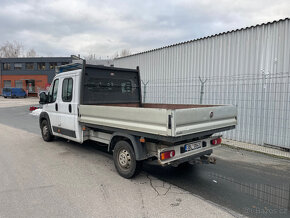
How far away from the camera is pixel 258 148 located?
674 cm

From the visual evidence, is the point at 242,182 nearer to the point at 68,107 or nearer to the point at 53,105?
the point at 68,107

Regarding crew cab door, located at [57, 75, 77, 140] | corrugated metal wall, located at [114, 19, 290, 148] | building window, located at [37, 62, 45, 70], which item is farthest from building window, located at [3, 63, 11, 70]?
crew cab door, located at [57, 75, 77, 140]

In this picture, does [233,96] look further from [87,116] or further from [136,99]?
[87,116]

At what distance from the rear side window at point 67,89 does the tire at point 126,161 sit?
2.15 metres

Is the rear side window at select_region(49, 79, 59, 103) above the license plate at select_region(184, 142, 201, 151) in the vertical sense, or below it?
above

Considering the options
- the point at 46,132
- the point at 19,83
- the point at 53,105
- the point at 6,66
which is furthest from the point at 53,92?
the point at 6,66

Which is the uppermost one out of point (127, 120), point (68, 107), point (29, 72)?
point (29, 72)

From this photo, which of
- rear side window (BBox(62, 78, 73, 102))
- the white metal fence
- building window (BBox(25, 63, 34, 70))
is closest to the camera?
rear side window (BBox(62, 78, 73, 102))

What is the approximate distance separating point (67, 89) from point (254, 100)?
6077 millimetres

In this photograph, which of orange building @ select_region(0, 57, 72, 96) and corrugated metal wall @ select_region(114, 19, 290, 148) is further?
orange building @ select_region(0, 57, 72, 96)

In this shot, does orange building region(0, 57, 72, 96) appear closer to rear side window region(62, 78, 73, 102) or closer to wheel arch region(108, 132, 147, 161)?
rear side window region(62, 78, 73, 102)

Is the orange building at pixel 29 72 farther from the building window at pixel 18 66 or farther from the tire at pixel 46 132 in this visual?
the tire at pixel 46 132

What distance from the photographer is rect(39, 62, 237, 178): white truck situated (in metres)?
3.47

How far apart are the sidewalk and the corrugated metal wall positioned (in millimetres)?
261
